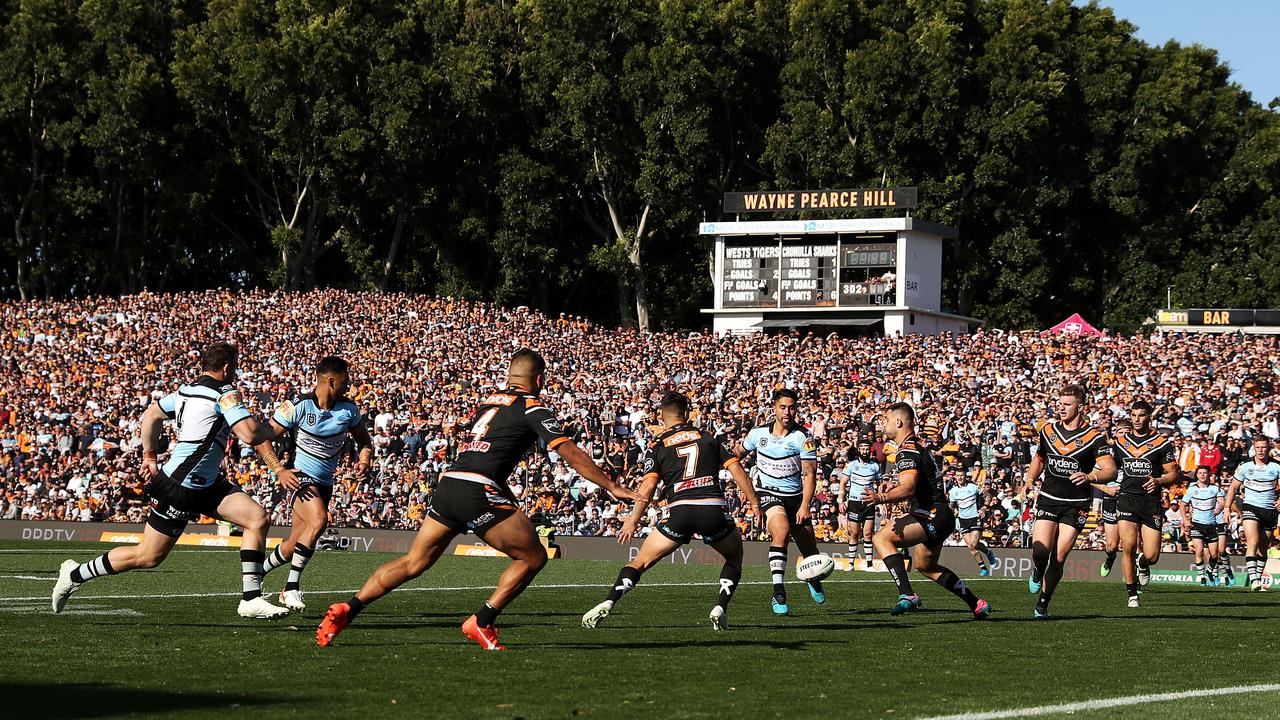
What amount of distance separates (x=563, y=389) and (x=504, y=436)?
98.1ft

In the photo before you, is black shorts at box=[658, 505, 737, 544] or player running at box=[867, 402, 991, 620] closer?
black shorts at box=[658, 505, 737, 544]

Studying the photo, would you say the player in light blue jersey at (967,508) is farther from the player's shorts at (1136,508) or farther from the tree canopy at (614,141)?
the tree canopy at (614,141)

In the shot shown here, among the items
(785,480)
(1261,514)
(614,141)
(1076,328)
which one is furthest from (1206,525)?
(614,141)

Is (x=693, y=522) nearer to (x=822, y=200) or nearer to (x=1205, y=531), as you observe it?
(x=1205, y=531)

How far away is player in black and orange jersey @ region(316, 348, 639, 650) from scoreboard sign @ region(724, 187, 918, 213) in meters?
45.0

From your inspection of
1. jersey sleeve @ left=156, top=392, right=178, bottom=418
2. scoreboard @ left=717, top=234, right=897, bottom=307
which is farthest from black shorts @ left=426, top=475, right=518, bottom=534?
scoreboard @ left=717, top=234, right=897, bottom=307

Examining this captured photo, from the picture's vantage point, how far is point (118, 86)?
67125mm

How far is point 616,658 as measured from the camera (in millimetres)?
11070

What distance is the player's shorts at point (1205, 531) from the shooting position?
23656 mm

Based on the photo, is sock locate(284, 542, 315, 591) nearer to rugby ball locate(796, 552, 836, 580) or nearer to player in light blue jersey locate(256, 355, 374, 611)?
player in light blue jersey locate(256, 355, 374, 611)

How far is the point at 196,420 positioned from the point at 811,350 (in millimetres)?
32496

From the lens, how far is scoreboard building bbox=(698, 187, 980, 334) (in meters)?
53.3

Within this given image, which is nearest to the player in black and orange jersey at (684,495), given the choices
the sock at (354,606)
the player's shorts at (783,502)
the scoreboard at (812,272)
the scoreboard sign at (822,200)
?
the sock at (354,606)

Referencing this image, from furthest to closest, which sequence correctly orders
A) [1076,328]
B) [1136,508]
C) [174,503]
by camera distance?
[1076,328], [1136,508], [174,503]
